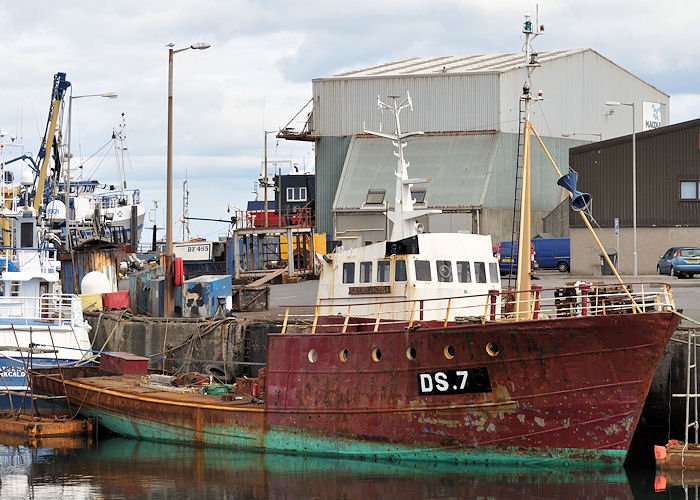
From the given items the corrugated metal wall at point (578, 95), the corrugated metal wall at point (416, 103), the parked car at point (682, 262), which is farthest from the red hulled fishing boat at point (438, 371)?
the corrugated metal wall at point (578, 95)

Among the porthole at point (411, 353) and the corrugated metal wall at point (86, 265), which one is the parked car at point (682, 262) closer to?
the corrugated metal wall at point (86, 265)

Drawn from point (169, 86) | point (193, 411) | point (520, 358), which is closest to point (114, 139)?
point (169, 86)

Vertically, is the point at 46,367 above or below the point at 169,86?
below

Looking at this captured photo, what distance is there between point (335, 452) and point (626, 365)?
20.5 feet

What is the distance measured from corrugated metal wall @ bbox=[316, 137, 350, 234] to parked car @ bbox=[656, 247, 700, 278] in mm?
20636

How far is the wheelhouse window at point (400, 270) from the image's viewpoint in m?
22.0

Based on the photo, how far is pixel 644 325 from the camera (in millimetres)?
18656

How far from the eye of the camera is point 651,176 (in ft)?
155

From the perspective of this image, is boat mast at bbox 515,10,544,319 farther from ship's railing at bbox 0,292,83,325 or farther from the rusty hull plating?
ship's railing at bbox 0,292,83,325

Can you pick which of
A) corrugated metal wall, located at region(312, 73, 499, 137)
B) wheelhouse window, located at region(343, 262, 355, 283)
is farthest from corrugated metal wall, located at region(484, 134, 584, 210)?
wheelhouse window, located at region(343, 262, 355, 283)

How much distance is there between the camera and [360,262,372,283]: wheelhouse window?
22.9 metres

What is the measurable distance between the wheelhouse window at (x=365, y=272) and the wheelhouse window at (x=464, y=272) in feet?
6.60

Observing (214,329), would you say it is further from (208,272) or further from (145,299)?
(208,272)

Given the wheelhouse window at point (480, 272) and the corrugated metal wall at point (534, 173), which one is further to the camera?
the corrugated metal wall at point (534, 173)
